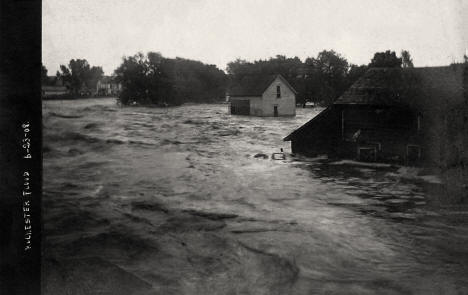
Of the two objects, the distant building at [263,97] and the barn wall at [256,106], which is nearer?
the barn wall at [256,106]

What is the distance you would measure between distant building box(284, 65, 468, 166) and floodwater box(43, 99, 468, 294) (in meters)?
1.72

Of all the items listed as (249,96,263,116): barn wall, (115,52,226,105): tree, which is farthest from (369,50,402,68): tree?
(249,96,263,116): barn wall

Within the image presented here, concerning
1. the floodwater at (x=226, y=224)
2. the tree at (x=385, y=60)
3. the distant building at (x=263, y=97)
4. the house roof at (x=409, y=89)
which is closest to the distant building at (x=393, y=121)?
the house roof at (x=409, y=89)

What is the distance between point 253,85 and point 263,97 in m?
3.22

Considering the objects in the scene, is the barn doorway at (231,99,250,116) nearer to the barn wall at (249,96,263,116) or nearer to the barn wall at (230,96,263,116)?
the barn wall at (230,96,263,116)

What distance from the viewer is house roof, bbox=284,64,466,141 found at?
1822 centimetres

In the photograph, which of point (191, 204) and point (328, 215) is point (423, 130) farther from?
point (191, 204)

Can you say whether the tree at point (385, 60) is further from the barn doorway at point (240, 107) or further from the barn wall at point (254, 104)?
the barn doorway at point (240, 107)

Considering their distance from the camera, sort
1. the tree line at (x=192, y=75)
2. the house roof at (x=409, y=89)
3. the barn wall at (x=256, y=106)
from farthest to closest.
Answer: the barn wall at (x=256, y=106)
the house roof at (x=409, y=89)
the tree line at (x=192, y=75)

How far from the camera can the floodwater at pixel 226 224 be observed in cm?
711

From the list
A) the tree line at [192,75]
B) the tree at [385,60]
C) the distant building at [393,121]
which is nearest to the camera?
the tree line at [192,75]

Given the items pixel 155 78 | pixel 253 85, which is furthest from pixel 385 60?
pixel 155 78

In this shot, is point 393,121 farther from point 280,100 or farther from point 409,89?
point 280,100

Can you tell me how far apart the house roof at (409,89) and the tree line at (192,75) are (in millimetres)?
2954
